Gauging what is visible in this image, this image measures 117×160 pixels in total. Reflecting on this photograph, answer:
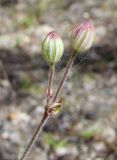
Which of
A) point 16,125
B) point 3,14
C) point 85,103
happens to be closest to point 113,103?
point 85,103

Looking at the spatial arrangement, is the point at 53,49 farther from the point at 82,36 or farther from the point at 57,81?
the point at 57,81

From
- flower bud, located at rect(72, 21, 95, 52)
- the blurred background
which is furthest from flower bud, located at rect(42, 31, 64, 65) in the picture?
the blurred background

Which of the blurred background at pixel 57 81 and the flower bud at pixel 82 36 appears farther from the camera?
the blurred background at pixel 57 81

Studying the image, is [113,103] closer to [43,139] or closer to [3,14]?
[43,139]

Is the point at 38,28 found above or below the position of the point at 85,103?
above

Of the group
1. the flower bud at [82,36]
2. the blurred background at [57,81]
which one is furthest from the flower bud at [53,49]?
the blurred background at [57,81]

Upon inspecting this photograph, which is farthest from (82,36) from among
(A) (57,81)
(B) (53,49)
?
(A) (57,81)

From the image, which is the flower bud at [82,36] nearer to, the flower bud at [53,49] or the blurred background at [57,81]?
the flower bud at [53,49]
